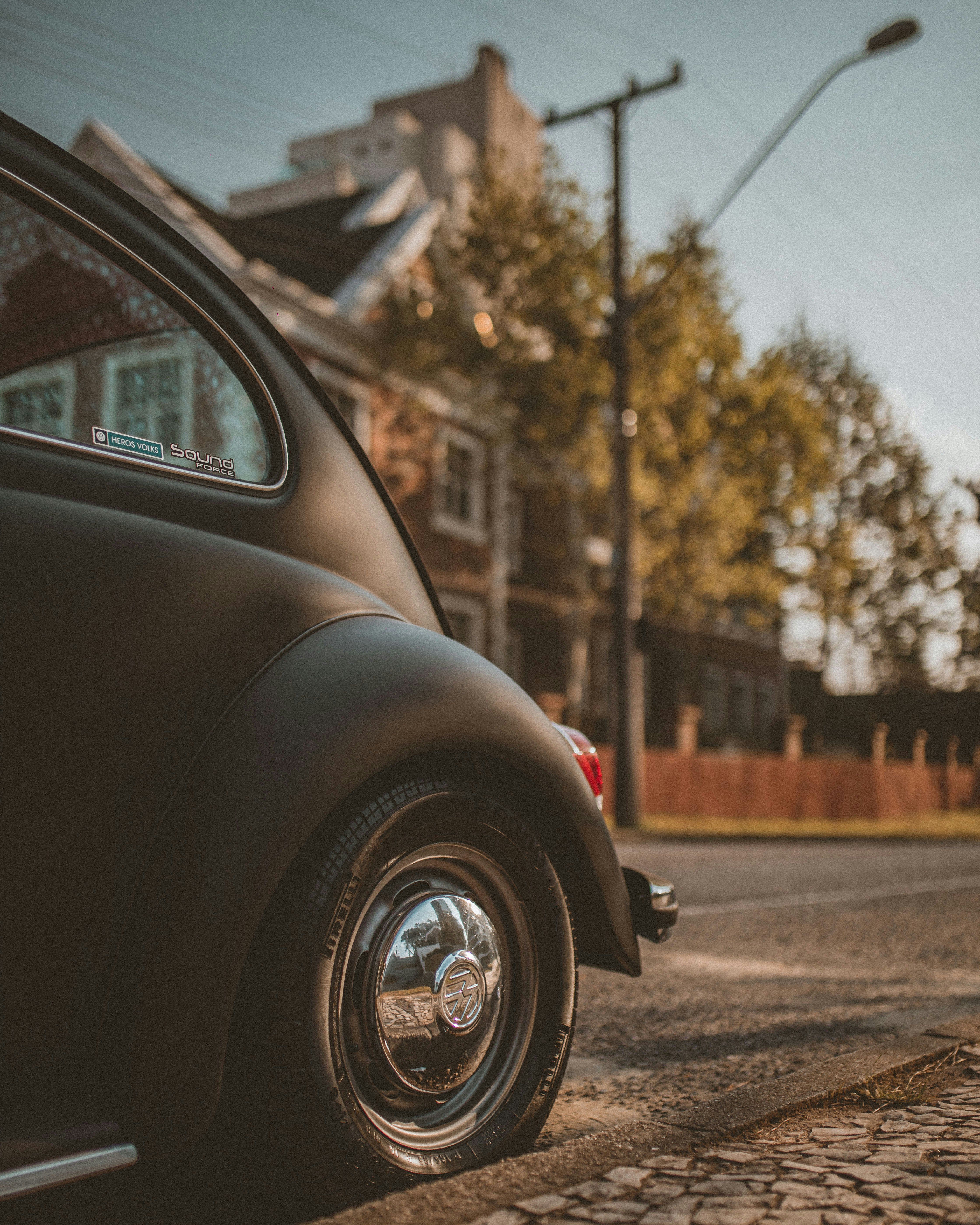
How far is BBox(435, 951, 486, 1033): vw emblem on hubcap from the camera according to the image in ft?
6.48

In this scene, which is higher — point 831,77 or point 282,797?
point 831,77

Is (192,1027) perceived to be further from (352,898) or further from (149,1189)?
(149,1189)

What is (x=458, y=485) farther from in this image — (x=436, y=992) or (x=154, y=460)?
(x=436, y=992)

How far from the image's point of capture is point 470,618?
2120 centimetres

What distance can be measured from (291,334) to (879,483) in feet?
80.1

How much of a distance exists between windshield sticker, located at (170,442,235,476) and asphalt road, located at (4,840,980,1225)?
4.09 feet

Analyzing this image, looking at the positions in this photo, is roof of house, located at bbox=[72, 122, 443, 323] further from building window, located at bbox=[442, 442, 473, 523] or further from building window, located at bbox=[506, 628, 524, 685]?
building window, located at bbox=[506, 628, 524, 685]

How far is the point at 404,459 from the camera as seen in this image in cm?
1942

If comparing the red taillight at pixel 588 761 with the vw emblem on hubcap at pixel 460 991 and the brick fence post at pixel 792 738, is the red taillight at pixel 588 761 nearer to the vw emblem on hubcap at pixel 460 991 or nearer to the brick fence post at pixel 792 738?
the vw emblem on hubcap at pixel 460 991

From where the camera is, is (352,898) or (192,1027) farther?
(352,898)

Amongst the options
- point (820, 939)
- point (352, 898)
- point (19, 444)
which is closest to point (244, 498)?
point (19, 444)

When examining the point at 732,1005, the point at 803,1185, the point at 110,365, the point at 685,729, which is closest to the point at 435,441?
the point at 685,729

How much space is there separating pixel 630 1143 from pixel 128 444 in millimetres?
1661

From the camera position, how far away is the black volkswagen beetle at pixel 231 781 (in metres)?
1.61
